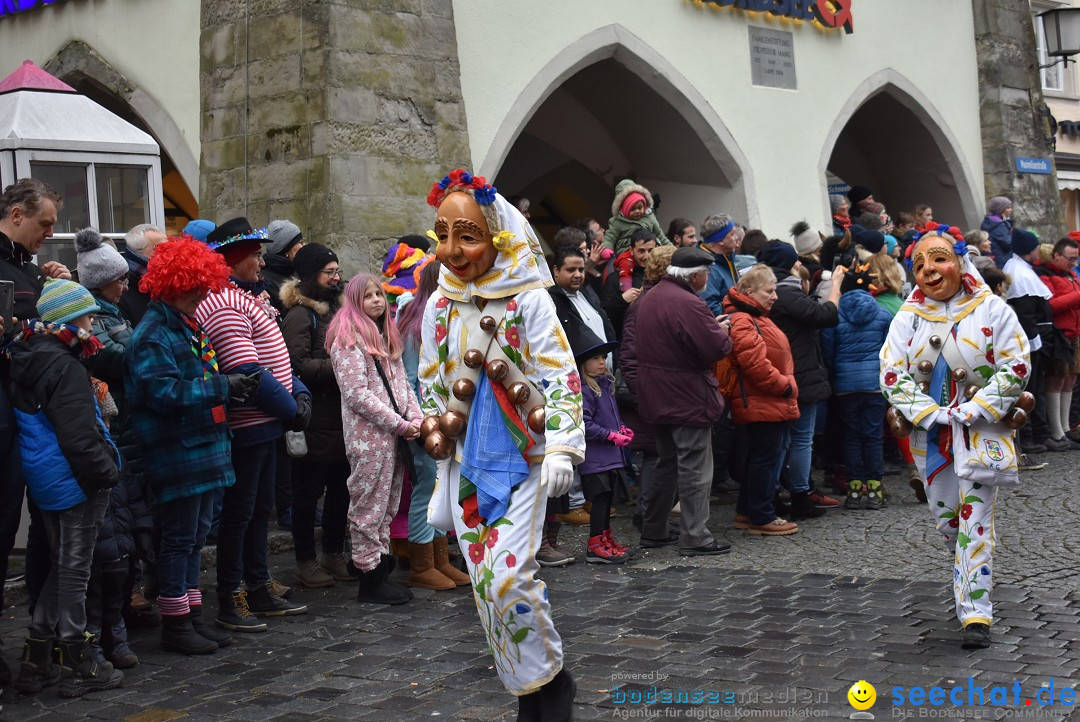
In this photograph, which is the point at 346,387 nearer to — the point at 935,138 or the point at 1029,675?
the point at 1029,675

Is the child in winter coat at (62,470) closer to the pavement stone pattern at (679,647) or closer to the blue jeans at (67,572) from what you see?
the blue jeans at (67,572)

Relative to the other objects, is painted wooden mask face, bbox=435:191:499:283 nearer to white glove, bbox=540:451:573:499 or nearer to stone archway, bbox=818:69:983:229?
white glove, bbox=540:451:573:499

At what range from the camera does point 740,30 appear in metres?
14.2

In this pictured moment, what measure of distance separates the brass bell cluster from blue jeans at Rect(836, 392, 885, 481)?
531cm

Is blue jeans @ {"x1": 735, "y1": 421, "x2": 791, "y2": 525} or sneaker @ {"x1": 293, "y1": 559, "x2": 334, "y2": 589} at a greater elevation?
blue jeans @ {"x1": 735, "y1": 421, "x2": 791, "y2": 525}

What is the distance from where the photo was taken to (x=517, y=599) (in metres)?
4.41

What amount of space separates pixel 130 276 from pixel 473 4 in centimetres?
541

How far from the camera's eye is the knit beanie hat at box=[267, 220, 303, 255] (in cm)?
808

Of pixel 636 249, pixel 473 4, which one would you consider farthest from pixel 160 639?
pixel 473 4

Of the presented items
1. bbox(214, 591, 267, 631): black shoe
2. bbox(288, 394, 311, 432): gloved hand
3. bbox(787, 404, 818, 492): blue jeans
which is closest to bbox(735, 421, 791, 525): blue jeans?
bbox(787, 404, 818, 492): blue jeans

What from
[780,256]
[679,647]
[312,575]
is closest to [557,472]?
[679,647]

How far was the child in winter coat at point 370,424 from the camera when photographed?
6.89 metres

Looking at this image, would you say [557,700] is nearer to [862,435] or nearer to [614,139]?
[862,435]

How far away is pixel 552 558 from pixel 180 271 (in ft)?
10.2
